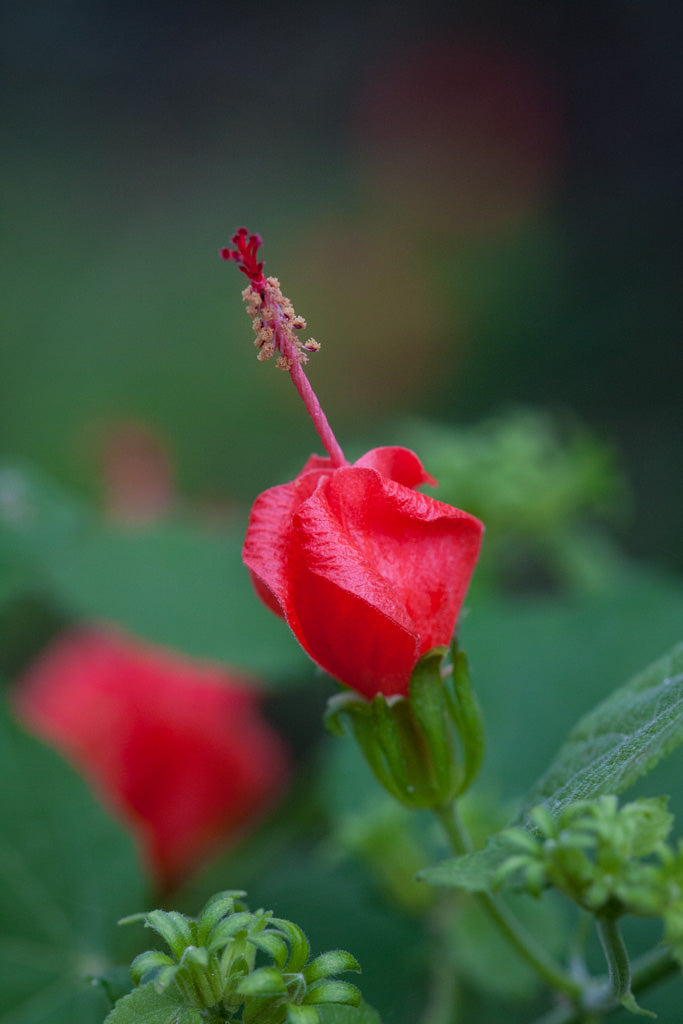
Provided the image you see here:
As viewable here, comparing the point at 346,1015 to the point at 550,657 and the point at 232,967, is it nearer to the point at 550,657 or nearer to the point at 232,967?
the point at 232,967

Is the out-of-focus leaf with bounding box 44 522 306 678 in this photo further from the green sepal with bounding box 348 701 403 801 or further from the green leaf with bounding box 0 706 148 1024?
the green sepal with bounding box 348 701 403 801

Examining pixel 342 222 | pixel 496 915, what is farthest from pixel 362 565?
pixel 342 222

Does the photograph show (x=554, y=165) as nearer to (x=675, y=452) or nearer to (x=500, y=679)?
(x=675, y=452)

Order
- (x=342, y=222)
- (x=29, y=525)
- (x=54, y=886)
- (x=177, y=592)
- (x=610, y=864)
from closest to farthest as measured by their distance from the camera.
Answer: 1. (x=610, y=864)
2. (x=54, y=886)
3. (x=29, y=525)
4. (x=177, y=592)
5. (x=342, y=222)

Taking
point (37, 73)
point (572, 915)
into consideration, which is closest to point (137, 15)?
point (37, 73)

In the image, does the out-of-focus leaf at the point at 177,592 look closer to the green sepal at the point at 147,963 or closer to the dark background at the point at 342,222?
the dark background at the point at 342,222

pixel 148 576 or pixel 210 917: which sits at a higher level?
pixel 148 576
